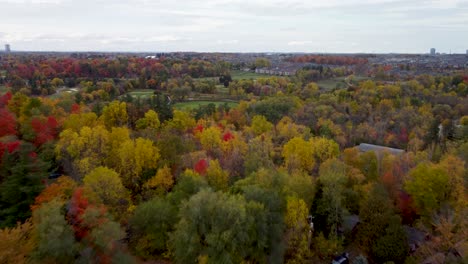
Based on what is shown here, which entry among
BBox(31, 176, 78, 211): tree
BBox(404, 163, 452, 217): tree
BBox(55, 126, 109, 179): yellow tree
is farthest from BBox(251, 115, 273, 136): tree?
BBox(31, 176, 78, 211): tree

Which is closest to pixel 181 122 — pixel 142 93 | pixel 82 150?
pixel 82 150

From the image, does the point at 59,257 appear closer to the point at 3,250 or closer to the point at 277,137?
the point at 3,250

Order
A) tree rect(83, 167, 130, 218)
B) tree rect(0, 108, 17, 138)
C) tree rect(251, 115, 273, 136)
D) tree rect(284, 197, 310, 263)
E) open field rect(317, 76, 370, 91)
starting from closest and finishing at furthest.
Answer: tree rect(284, 197, 310, 263)
tree rect(83, 167, 130, 218)
tree rect(0, 108, 17, 138)
tree rect(251, 115, 273, 136)
open field rect(317, 76, 370, 91)

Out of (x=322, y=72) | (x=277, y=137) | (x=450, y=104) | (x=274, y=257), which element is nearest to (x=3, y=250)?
(x=274, y=257)

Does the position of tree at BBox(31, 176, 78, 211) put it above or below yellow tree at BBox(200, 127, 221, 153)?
below

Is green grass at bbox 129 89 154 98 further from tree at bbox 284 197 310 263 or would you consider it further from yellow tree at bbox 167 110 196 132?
tree at bbox 284 197 310 263

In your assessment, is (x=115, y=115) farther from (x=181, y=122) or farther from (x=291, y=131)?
(x=291, y=131)
